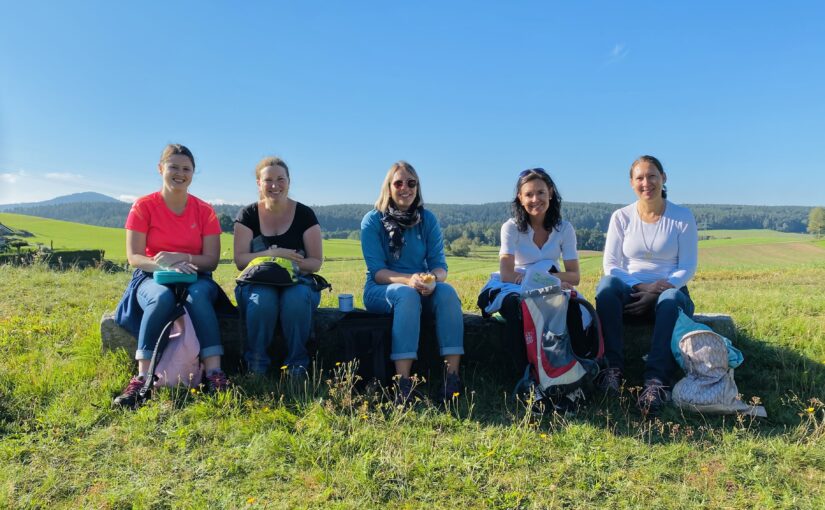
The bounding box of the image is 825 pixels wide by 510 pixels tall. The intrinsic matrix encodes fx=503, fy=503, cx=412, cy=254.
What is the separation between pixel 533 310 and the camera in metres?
3.93

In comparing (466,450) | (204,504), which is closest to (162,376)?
(204,504)

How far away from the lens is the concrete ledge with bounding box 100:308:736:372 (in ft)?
15.1

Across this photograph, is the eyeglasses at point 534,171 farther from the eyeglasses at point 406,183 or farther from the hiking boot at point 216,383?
the hiking boot at point 216,383

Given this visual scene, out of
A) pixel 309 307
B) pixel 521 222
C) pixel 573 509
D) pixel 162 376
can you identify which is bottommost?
pixel 573 509

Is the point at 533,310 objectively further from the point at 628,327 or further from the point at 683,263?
the point at 683,263

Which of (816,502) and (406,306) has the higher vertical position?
(406,306)

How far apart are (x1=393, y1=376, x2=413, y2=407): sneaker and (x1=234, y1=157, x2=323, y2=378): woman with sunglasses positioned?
821mm

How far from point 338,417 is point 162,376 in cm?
144

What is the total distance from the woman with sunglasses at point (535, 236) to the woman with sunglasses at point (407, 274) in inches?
24.0

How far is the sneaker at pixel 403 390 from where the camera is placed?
369 centimetres

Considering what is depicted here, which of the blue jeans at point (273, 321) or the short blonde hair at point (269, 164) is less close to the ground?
the short blonde hair at point (269, 164)

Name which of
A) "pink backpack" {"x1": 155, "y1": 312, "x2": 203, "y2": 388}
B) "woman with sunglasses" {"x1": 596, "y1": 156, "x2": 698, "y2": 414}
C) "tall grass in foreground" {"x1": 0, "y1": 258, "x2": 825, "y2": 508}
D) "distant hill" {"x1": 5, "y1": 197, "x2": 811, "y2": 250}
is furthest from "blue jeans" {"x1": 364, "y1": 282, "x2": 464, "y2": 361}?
"distant hill" {"x1": 5, "y1": 197, "x2": 811, "y2": 250}

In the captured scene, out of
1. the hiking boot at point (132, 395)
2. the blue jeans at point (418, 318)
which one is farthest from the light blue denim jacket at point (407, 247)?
the hiking boot at point (132, 395)

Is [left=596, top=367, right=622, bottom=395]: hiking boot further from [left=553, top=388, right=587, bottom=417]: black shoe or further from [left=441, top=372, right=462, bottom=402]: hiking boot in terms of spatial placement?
[left=441, top=372, right=462, bottom=402]: hiking boot
